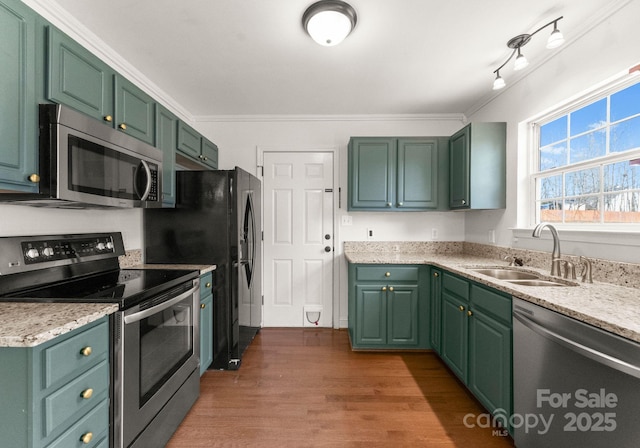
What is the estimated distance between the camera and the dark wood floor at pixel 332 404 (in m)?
1.61

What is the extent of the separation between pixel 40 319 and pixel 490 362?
226 centimetres

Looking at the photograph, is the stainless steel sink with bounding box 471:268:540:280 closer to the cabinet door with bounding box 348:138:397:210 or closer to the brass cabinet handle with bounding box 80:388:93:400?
the cabinet door with bounding box 348:138:397:210

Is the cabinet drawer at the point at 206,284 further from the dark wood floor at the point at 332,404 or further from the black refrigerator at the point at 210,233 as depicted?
the dark wood floor at the point at 332,404

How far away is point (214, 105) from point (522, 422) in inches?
139

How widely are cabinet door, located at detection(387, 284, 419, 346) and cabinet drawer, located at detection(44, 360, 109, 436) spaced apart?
7.02ft

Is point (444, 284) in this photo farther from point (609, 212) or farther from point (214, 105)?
point (214, 105)

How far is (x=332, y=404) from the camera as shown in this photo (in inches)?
75.2

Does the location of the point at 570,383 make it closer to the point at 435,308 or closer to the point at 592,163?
the point at 435,308

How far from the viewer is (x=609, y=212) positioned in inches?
68.5

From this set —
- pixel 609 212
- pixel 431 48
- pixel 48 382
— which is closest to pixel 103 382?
pixel 48 382

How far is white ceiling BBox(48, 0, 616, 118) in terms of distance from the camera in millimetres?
1603

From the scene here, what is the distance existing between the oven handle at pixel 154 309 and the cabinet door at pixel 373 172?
1840 mm

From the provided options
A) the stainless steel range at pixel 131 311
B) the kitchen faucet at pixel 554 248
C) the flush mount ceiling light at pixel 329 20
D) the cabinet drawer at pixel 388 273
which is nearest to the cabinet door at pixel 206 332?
the stainless steel range at pixel 131 311

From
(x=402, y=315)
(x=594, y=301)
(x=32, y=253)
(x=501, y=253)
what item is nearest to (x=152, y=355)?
(x=32, y=253)
